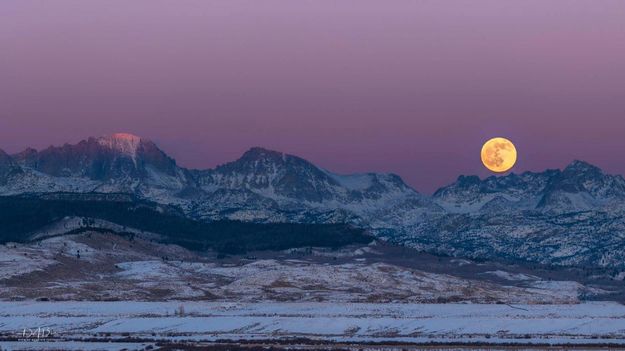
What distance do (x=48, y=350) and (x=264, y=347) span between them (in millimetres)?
26462

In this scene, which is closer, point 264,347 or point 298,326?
point 264,347

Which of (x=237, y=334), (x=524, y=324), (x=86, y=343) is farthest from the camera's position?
(x=524, y=324)

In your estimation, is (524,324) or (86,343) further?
(524,324)

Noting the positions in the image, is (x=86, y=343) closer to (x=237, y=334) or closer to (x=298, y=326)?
(x=237, y=334)

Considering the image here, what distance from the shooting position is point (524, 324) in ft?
655

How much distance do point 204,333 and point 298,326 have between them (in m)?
17.2

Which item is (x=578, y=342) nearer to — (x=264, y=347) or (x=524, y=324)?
(x=524, y=324)

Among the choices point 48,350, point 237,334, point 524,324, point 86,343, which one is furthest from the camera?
point 524,324

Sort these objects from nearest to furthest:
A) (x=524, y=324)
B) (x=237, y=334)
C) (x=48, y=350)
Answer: (x=48, y=350) → (x=237, y=334) → (x=524, y=324)

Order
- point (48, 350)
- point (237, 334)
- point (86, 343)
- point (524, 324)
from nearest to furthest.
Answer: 1. point (48, 350)
2. point (86, 343)
3. point (237, 334)
4. point (524, 324)

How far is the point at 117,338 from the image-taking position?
178 metres

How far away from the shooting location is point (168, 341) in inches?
6742

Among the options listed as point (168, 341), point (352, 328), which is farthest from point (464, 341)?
point (168, 341)

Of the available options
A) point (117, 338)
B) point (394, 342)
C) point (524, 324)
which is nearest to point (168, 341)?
point (117, 338)
